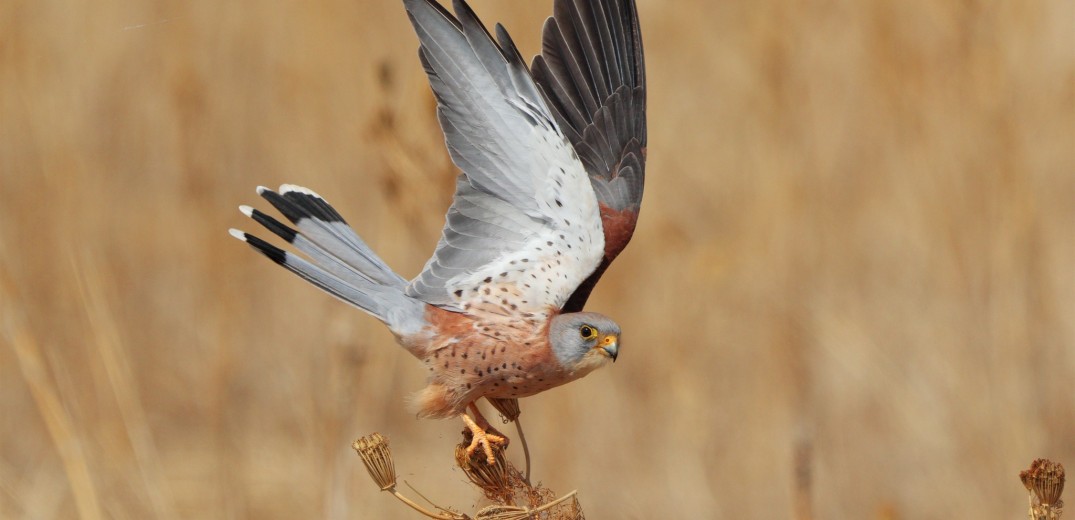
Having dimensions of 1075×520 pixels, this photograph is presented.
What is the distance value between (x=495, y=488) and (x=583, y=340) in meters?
0.54

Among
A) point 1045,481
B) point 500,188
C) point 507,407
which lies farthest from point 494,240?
point 1045,481

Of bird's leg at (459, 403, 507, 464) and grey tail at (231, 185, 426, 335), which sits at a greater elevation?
grey tail at (231, 185, 426, 335)

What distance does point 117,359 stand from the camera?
13.4ft

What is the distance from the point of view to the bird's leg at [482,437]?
3.17 m

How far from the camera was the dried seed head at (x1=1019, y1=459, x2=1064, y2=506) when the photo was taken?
8.00ft

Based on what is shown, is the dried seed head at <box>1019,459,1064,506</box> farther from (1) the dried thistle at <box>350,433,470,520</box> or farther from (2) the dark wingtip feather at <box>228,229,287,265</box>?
(2) the dark wingtip feather at <box>228,229,287,265</box>

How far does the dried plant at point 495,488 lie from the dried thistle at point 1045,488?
90 centimetres

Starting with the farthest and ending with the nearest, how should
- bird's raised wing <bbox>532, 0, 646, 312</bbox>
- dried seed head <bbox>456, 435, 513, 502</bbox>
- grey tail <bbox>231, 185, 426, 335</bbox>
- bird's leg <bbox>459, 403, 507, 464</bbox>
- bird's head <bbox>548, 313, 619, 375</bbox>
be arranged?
bird's raised wing <bbox>532, 0, 646, 312</bbox>, grey tail <bbox>231, 185, 426, 335</bbox>, bird's head <bbox>548, 313, 619, 375</bbox>, bird's leg <bbox>459, 403, 507, 464</bbox>, dried seed head <bbox>456, 435, 513, 502</bbox>

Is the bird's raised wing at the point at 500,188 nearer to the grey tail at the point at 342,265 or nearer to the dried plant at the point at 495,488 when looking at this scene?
the grey tail at the point at 342,265

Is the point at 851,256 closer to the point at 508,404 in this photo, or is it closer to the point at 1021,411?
the point at 1021,411

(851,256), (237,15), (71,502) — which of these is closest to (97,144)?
(237,15)

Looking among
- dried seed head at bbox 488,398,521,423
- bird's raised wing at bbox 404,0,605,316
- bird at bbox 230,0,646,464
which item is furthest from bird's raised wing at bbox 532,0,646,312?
dried seed head at bbox 488,398,521,423

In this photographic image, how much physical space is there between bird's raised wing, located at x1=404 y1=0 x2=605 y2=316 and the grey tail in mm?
81

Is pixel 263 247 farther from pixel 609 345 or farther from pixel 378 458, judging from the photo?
pixel 609 345
